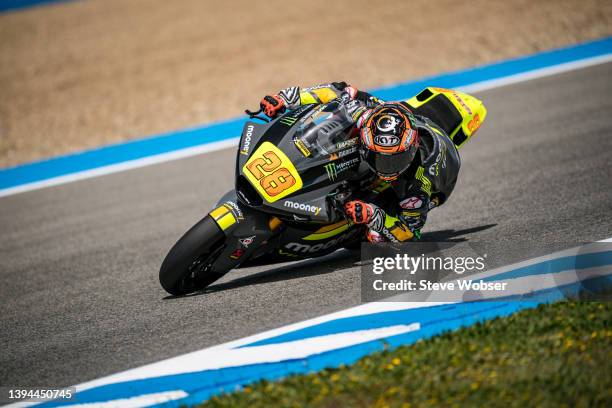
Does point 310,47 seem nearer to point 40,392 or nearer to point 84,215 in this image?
point 84,215

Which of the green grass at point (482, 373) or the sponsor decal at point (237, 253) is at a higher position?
the sponsor decal at point (237, 253)

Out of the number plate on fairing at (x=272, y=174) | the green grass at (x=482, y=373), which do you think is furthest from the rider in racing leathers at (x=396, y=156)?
the green grass at (x=482, y=373)

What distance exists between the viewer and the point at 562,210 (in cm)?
733

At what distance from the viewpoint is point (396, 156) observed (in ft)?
18.5

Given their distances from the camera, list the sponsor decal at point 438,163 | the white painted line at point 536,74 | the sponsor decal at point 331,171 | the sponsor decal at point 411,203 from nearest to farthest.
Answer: the sponsor decal at point 331,171 < the sponsor decal at point 411,203 < the sponsor decal at point 438,163 < the white painted line at point 536,74

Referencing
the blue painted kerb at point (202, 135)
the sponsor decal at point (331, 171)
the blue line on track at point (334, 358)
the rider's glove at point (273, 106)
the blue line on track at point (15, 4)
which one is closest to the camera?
the blue line on track at point (334, 358)

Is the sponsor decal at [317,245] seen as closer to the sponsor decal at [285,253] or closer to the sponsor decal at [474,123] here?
the sponsor decal at [285,253]

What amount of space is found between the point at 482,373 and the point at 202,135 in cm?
894

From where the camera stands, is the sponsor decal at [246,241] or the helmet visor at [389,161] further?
the sponsor decal at [246,241]

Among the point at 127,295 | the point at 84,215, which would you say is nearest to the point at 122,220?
the point at 84,215

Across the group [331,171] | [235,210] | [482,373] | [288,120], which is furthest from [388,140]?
[482,373]

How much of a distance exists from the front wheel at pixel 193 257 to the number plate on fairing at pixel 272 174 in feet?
1.77

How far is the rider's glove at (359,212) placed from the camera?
578 centimetres

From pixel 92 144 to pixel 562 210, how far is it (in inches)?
346
